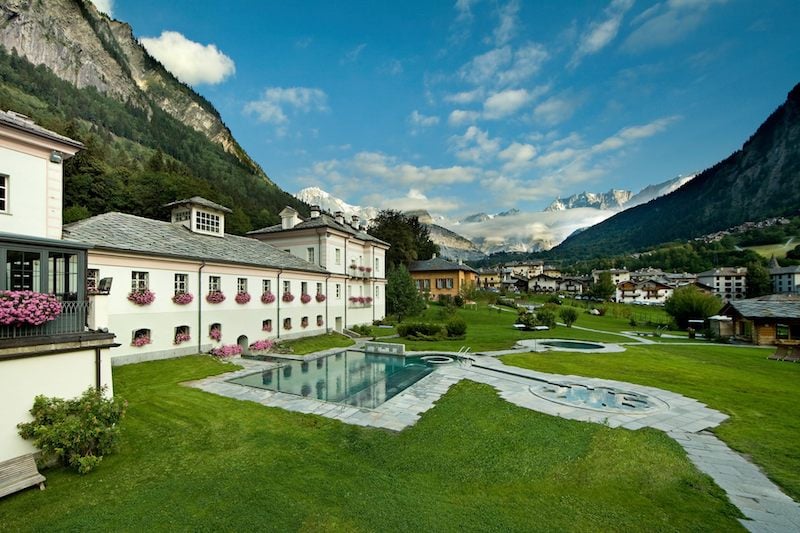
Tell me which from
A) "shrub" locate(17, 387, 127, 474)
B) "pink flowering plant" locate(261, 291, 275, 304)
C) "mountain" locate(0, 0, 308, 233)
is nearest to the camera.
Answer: "shrub" locate(17, 387, 127, 474)

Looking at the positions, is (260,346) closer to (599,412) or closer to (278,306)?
(278,306)

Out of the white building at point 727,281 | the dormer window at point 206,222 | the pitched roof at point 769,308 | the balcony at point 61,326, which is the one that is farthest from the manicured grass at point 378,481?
the white building at point 727,281

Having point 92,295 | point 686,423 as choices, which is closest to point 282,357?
point 92,295

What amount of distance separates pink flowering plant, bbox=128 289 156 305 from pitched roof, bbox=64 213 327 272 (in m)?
1.87

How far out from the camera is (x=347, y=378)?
17.2m

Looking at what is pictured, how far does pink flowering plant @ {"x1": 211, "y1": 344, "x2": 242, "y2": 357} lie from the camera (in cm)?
2023

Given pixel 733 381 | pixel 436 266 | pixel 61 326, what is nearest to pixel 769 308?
pixel 733 381

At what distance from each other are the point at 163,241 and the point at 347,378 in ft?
41.8

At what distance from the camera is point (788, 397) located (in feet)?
43.1

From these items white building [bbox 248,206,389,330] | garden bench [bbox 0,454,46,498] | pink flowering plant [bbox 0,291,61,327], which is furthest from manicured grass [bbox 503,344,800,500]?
white building [bbox 248,206,389,330]

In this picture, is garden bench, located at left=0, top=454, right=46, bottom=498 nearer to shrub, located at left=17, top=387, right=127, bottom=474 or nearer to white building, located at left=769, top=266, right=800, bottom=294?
shrub, located at left=17, top=387, right=127, bottom=474

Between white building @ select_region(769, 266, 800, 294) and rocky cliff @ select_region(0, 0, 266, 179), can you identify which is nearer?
white building @ select_region(769, 266, 800, 294)

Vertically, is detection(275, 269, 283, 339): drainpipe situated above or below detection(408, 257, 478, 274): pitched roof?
below

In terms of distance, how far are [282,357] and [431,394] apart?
1043 centimetres
